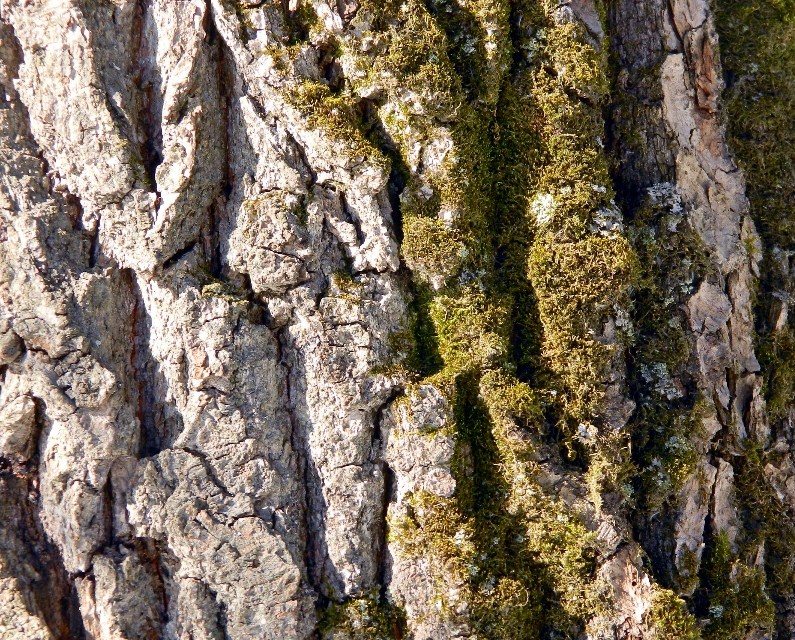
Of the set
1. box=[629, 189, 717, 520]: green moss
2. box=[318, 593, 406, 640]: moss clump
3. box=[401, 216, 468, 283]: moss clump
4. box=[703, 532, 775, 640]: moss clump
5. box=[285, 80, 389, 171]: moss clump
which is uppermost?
box=[285, 80, 389, 171]: moss clump

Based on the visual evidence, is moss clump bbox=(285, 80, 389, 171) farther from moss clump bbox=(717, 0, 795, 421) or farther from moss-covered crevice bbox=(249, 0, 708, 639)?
moss clump bbox=(717, 0, 795, 421)

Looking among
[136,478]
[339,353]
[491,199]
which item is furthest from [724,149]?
[136,478]

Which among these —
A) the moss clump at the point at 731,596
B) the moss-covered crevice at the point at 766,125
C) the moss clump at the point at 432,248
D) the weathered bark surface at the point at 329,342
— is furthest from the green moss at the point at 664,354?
the moss clump at the point at 432,248

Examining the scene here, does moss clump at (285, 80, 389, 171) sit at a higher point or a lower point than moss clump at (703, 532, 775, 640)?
higher

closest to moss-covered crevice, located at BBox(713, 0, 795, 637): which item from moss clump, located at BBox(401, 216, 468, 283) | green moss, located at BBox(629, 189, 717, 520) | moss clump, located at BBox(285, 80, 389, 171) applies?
green moss, located at BBox(629, 189, 717, 520)

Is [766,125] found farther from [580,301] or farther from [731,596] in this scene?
[731,596]

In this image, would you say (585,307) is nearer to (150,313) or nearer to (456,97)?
(456,97)

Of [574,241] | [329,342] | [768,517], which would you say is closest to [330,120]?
[329,342]

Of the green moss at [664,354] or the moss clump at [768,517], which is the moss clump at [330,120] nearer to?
the green moss at [664,354]
